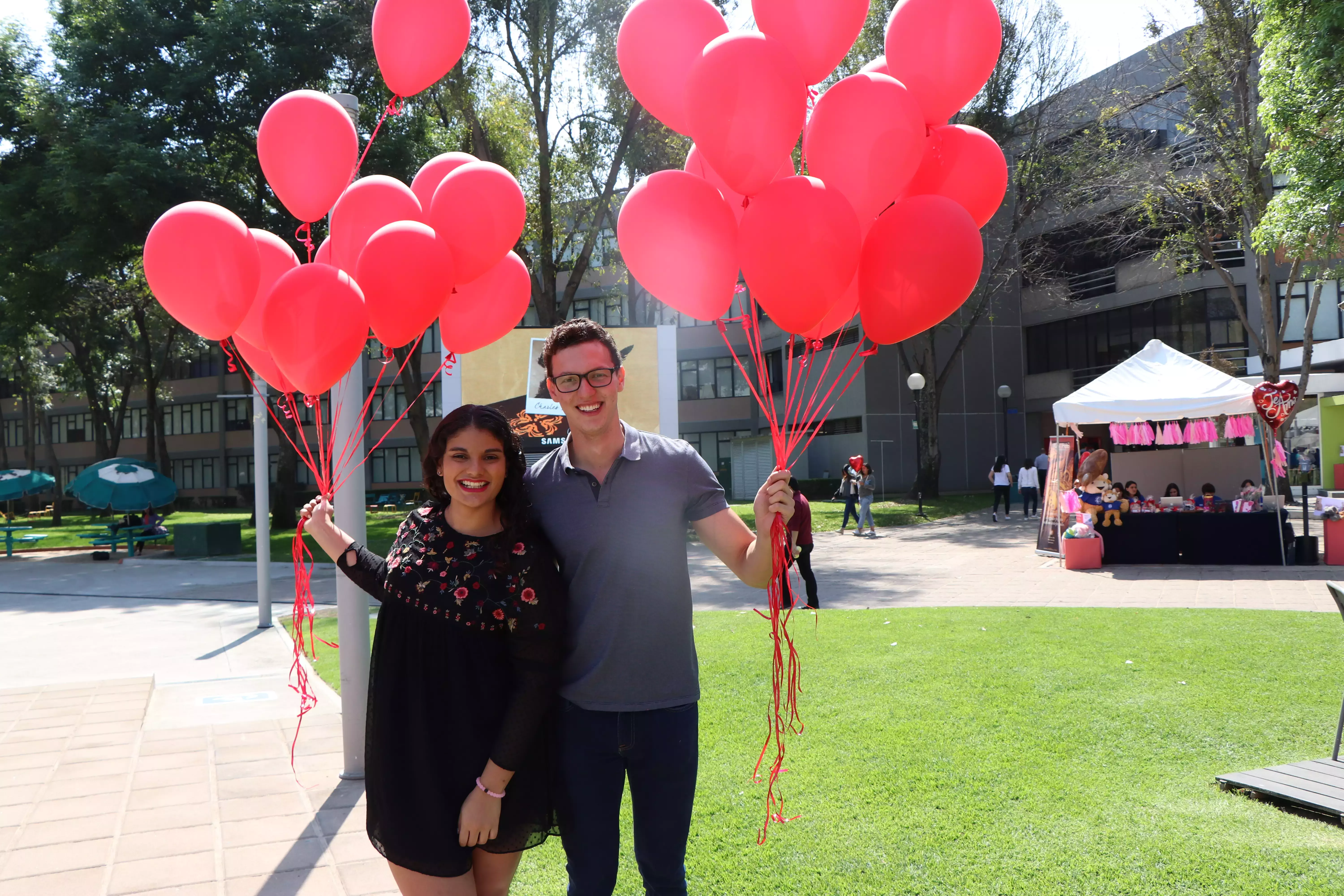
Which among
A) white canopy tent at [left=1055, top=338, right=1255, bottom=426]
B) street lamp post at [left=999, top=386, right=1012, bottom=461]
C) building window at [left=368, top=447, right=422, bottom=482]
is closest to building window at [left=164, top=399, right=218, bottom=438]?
building window at [left=368, top=447, right=422, bottom=482]

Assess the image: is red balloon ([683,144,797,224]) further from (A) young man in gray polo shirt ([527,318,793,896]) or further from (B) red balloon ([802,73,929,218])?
(A) young man in gray polo shirt ([527,318,793,896])

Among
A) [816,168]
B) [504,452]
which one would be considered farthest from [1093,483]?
[504,452]

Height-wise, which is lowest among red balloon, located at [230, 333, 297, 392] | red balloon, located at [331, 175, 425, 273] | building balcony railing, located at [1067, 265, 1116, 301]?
red balloon, located at [230, 333, 297, 392]

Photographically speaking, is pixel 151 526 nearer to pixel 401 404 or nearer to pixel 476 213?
pixel 476 213

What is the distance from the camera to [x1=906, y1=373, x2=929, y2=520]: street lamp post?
2323 centimetres

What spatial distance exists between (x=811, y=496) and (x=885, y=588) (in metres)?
19.8

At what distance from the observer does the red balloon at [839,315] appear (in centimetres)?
291

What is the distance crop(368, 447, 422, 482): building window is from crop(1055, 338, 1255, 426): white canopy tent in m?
38.1

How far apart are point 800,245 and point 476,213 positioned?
1299 mm

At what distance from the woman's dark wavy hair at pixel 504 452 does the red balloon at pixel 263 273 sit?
1.12 m

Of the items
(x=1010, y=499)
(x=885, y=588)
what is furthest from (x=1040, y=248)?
(x=885, y=588)

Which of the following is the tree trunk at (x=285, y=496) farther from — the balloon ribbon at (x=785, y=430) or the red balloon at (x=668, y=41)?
the balloon ribbon at (x=785, y=430)

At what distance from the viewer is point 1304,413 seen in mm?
28734

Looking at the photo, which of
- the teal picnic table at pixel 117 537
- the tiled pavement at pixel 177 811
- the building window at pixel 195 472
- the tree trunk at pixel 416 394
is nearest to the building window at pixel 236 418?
the building window at pixel 195 472
